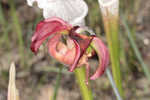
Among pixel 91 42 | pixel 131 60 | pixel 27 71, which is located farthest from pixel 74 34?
pixel 27 71

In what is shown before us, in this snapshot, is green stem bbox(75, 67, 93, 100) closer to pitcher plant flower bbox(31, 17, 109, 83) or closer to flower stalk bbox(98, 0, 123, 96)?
pitcher plant flower bbox(31, 17, 109, 83)

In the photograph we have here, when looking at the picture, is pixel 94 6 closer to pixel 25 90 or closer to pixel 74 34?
pixel 25 90

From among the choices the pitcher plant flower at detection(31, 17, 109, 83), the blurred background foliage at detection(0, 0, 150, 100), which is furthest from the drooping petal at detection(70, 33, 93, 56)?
the blurred background foliage at detection(0, 0, 150, 100)

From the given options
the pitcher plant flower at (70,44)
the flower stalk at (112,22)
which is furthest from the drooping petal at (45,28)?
the flower stalk at (112,22)

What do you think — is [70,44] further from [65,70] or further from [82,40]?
[65,70]

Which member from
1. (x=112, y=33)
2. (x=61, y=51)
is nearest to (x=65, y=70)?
(x=112, y=33)
